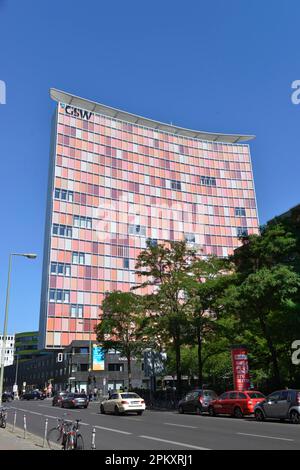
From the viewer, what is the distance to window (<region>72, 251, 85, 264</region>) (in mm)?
87675

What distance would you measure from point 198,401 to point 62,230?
64291 millimetres

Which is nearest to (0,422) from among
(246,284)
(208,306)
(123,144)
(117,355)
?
(246,284)

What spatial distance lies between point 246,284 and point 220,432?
501 inches

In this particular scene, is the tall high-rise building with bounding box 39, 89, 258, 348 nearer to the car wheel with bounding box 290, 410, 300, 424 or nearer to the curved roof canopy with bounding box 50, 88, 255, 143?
the curved roof canopy with bounding box 50, 88, 255, 143

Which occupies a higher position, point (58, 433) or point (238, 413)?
point (58, 433)

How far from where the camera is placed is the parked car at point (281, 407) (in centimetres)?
2014

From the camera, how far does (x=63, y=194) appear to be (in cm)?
9031

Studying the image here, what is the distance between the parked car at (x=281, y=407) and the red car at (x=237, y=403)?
54.6 inches

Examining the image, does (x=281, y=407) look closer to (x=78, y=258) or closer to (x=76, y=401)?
(x=76, y=401)

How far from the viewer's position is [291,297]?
27328mm

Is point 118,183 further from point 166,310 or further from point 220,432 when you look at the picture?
point 220,432

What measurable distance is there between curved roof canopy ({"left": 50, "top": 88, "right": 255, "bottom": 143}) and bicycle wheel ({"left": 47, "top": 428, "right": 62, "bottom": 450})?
92.3 m

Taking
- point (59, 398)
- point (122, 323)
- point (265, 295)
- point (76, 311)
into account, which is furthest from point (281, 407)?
point (76, 311)

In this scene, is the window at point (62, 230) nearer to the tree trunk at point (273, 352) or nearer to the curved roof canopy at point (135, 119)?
the curved roof canopy at point (135, 119)
